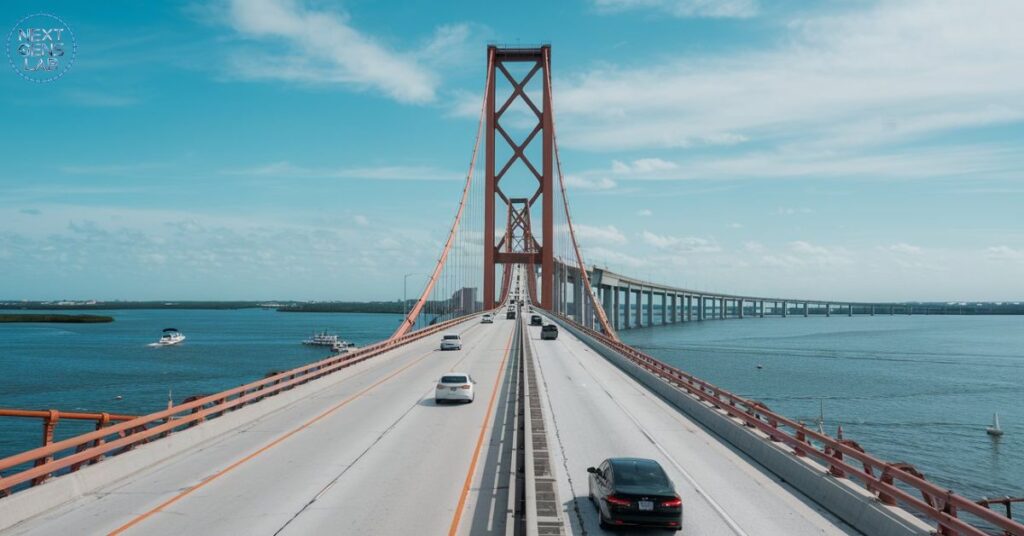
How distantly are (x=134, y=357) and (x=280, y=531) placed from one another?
98819mm

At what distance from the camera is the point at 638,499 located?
12.1 meters

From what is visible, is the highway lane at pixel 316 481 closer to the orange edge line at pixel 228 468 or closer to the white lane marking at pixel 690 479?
the orange edge line at pixel 228 468

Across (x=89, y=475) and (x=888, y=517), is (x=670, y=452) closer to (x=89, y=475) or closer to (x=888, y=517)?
(x=888, y=517)

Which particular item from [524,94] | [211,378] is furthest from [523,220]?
[211,378]

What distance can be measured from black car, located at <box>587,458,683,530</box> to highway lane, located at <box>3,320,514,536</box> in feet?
6.35

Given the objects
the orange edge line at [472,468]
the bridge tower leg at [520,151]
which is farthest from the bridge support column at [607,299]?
the orange edge line at [472,468]

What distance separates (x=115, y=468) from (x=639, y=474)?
1077cm

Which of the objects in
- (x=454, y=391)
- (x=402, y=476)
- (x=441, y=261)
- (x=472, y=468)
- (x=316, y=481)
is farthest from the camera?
(x=441, y=261)

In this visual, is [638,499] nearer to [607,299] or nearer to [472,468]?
[472,468]

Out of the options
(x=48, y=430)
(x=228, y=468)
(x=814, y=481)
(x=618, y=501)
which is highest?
(x=48, y=430)

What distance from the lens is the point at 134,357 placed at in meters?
99.2

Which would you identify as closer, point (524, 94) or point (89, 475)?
point (89, 475)

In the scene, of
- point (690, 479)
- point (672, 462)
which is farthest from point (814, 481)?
point (672, 462)

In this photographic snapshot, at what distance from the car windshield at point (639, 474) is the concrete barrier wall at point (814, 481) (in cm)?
340
